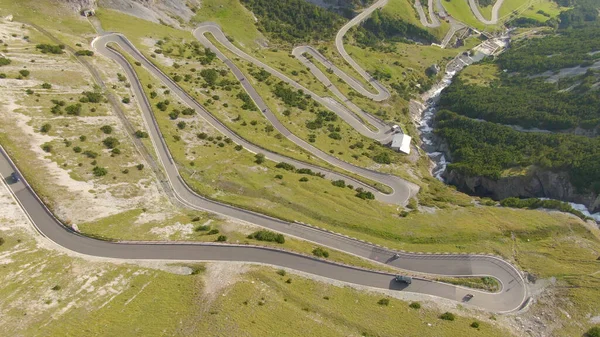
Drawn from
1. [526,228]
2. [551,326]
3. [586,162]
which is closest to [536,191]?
[586,162]

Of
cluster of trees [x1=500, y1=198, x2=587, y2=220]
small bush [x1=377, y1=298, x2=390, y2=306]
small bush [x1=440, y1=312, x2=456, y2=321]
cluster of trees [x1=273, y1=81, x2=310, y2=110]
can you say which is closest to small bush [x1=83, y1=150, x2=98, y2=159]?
small bush [x1=377, y1=298, x2=390, y2=306]

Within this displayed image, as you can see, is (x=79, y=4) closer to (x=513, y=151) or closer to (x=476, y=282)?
(x=476, y=282)

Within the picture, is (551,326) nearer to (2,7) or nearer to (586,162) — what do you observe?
(586,162)

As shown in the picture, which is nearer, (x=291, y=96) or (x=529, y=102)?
(x=291, y=96)

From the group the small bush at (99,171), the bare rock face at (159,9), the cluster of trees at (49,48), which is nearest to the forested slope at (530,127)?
the small bush at (99,171)

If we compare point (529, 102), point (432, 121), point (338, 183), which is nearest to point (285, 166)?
point (338, 183)

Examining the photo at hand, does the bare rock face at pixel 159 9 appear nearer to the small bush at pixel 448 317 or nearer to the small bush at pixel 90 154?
the small bush at pixel 90 154
